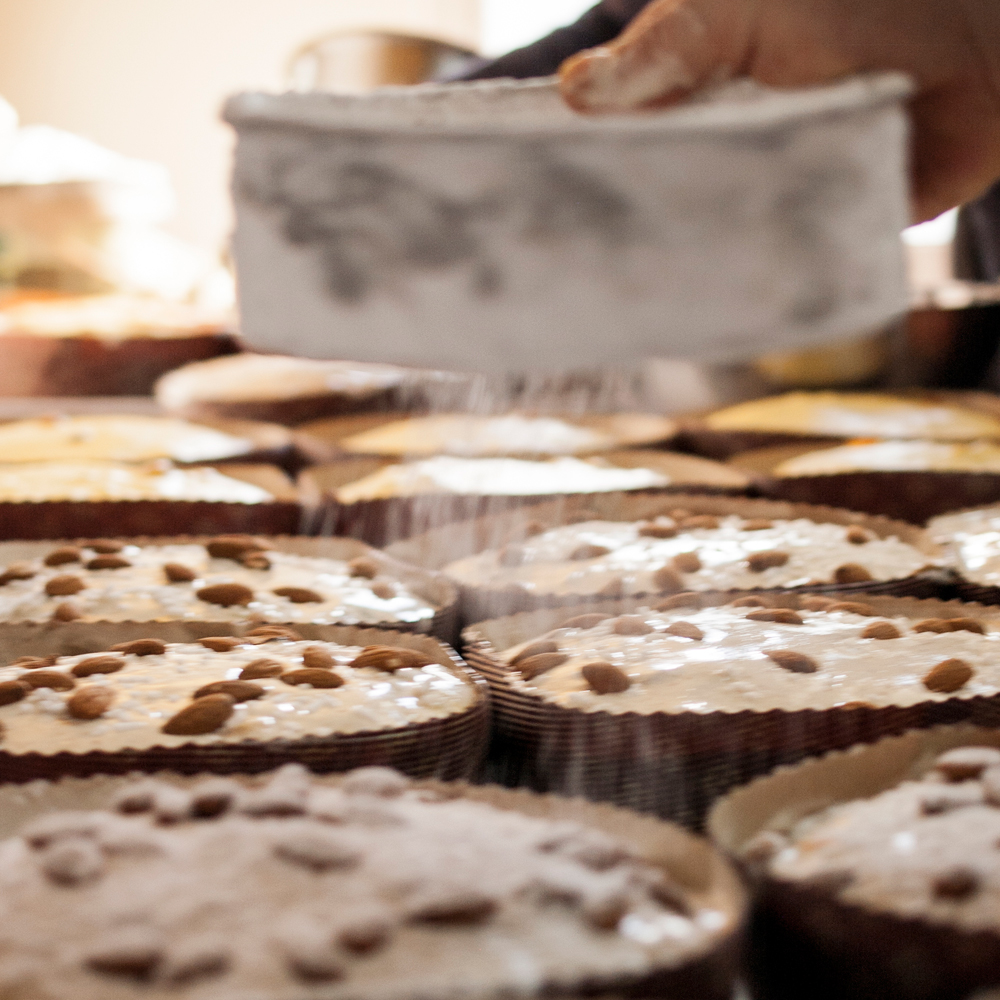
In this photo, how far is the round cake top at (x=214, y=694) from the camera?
99cm

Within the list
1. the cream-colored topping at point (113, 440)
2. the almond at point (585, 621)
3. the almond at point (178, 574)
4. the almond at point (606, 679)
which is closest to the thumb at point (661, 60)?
the almond at point (606, 679)

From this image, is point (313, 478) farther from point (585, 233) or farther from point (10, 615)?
point (585, 233)

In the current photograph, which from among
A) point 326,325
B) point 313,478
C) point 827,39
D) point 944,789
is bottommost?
point 313,478

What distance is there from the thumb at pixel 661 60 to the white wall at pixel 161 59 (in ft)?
15.1

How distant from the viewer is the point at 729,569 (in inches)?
61.7

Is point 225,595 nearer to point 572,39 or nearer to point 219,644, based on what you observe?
point 219,644

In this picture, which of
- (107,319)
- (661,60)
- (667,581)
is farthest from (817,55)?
(107,319)

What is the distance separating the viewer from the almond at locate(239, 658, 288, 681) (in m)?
1.11

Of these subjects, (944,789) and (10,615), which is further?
(10,615)

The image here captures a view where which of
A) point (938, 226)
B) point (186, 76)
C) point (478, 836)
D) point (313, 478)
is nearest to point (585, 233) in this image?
point (478, 836)

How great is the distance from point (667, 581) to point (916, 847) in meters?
0.70

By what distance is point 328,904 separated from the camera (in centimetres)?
73

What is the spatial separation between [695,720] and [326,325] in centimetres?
48

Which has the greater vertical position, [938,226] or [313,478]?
[938,226]
